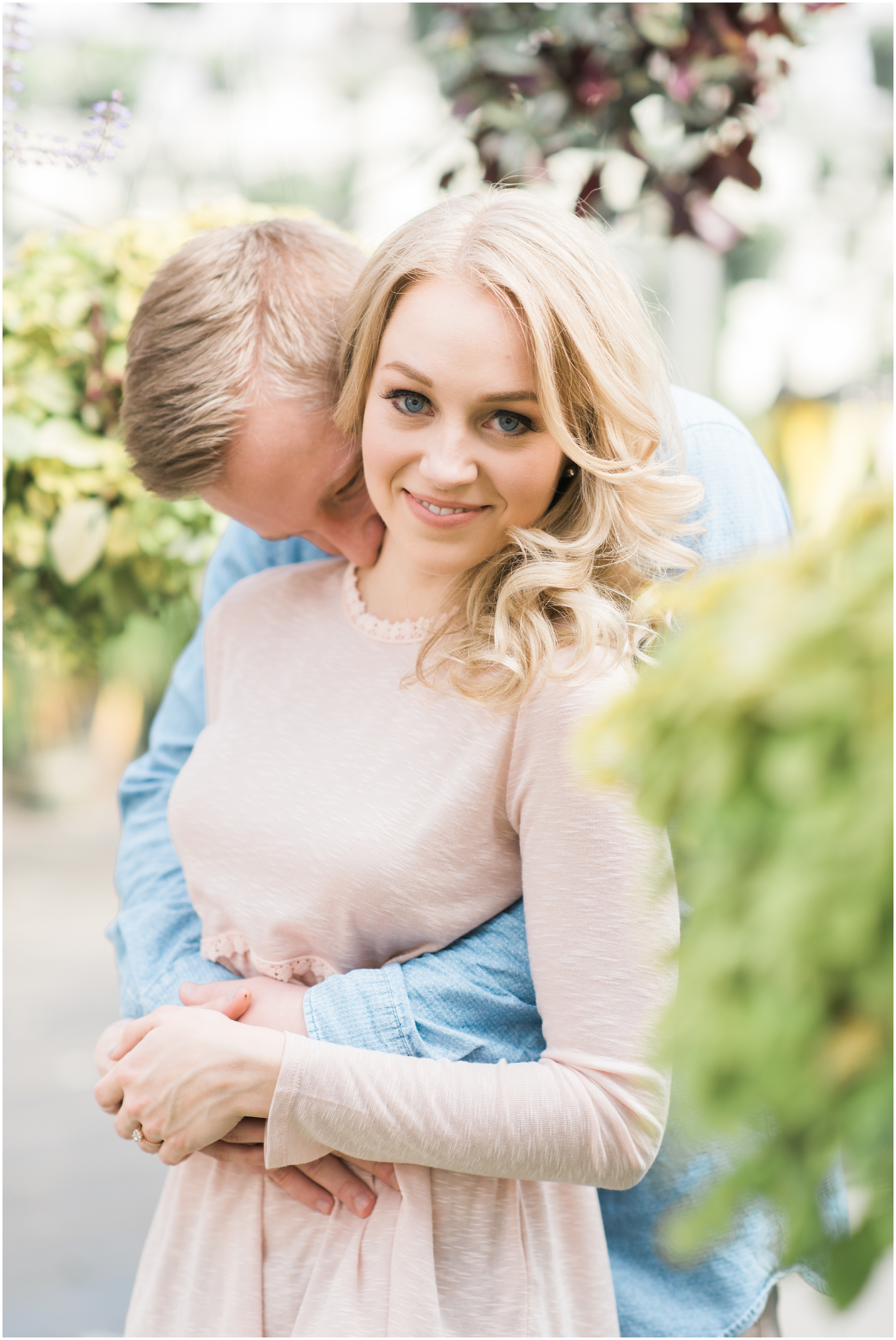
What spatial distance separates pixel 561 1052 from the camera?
41.3 inches

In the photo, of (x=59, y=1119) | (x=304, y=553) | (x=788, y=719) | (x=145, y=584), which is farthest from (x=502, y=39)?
(x=59, y=1119)

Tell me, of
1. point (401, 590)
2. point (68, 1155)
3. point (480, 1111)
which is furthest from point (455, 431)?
point (68, 1155)

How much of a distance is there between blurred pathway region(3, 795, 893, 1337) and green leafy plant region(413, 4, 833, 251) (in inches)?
69.6

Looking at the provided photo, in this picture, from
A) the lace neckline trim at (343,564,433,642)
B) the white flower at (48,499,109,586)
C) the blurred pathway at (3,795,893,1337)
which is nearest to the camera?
the lace neckline trim at (343,564,433,642)

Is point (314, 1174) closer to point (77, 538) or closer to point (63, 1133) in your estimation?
point (77, 538)

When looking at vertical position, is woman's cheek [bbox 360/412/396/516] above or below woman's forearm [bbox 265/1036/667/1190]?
above

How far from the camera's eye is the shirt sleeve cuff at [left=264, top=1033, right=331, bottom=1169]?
3.44 ft

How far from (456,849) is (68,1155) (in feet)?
8.11

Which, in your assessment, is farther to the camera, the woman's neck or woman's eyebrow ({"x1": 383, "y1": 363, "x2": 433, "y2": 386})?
the woman's neck

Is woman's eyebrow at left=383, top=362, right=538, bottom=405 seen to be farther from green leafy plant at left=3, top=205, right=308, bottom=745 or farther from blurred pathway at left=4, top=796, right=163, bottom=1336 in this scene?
blurred pathway at left=4, top=796, right=163, bottom=1336

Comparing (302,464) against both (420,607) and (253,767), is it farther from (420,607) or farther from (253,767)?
(253,767)

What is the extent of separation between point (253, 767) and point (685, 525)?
1.80ft

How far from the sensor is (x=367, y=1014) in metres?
1.11

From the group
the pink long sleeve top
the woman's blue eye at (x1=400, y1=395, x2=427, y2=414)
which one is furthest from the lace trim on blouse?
the woman's blue eye at (x1=400, y1=395, x2=427, y2=414)
